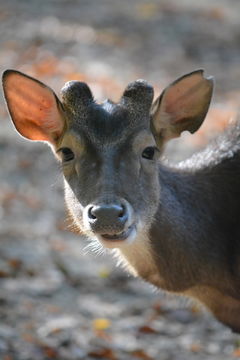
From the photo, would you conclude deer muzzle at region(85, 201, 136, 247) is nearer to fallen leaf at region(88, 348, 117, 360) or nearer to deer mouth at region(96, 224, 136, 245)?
deer mouth at region(96, 224, 136, 245)

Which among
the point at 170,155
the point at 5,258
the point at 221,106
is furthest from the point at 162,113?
the point at 221,106

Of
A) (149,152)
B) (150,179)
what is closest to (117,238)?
(150,179)

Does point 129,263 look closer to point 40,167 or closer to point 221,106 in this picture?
point 40,167

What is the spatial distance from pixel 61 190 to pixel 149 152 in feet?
13.5

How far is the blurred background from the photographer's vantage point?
785cm

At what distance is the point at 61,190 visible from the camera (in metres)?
10.3

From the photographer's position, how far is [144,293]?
28.3ft

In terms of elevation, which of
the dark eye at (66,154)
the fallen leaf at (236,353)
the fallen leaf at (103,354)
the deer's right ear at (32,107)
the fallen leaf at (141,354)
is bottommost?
the fallen leaf at (236,353)

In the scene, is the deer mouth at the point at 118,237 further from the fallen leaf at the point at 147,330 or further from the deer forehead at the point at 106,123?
the fallen leaf at the point at 147,330

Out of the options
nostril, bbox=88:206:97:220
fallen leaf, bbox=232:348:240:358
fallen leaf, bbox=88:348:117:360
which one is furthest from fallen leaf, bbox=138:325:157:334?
nostril, bbox=88:206:97:220

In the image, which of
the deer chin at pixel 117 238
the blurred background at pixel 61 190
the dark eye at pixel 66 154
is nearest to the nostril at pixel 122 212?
the deer chin at pixel 117 238

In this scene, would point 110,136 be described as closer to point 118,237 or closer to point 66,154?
point 66,154

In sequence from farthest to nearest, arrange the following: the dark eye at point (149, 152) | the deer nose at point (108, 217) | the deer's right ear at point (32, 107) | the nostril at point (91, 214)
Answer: the deer's right ear at point (32, 107)
the dark eye at point (149, 152)
the nostril at point (91, 214)
the deer nose at point (108, 217)

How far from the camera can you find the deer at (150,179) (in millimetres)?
5973
